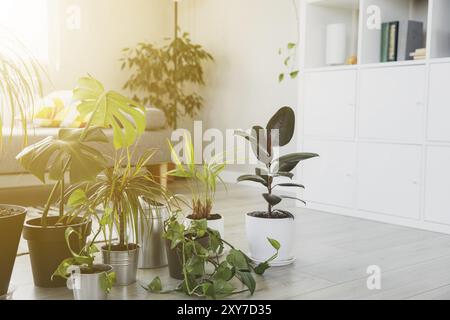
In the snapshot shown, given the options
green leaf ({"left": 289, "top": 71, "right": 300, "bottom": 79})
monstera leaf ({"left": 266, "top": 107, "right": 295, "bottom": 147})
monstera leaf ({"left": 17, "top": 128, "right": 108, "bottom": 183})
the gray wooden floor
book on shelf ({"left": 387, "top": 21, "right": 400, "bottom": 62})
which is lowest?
the gray wooden floor

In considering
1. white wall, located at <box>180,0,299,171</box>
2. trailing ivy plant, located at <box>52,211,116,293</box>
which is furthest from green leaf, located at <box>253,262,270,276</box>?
white wall, located at <box>180,0,299,171</box>

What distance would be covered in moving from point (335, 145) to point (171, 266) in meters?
1.54

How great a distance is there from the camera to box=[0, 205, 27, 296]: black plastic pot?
1.57m

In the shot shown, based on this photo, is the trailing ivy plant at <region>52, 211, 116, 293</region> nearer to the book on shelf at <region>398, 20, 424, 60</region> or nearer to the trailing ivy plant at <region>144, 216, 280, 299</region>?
the trailing ivy plant at <region>144, 216, 280, 299</region>

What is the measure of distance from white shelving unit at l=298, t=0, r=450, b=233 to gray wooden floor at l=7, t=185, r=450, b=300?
163 mm

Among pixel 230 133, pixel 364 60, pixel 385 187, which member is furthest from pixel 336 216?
pixel 230 133

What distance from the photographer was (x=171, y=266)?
6.02 ft

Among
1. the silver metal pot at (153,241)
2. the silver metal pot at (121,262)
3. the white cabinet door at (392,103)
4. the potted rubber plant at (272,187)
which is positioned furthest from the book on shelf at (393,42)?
the silver metal pot at (121,262)

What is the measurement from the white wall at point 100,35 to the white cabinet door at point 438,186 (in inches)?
120

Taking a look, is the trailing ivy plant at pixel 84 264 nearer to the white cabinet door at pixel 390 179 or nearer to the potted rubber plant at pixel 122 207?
the potted rubber plant at pixel 122 207

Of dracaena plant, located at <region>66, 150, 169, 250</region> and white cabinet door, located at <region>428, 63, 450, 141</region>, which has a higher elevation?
white cabinet door, located at <region>428, 63, 450, 141</region>

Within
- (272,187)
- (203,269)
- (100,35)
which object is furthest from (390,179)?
(100,35)
